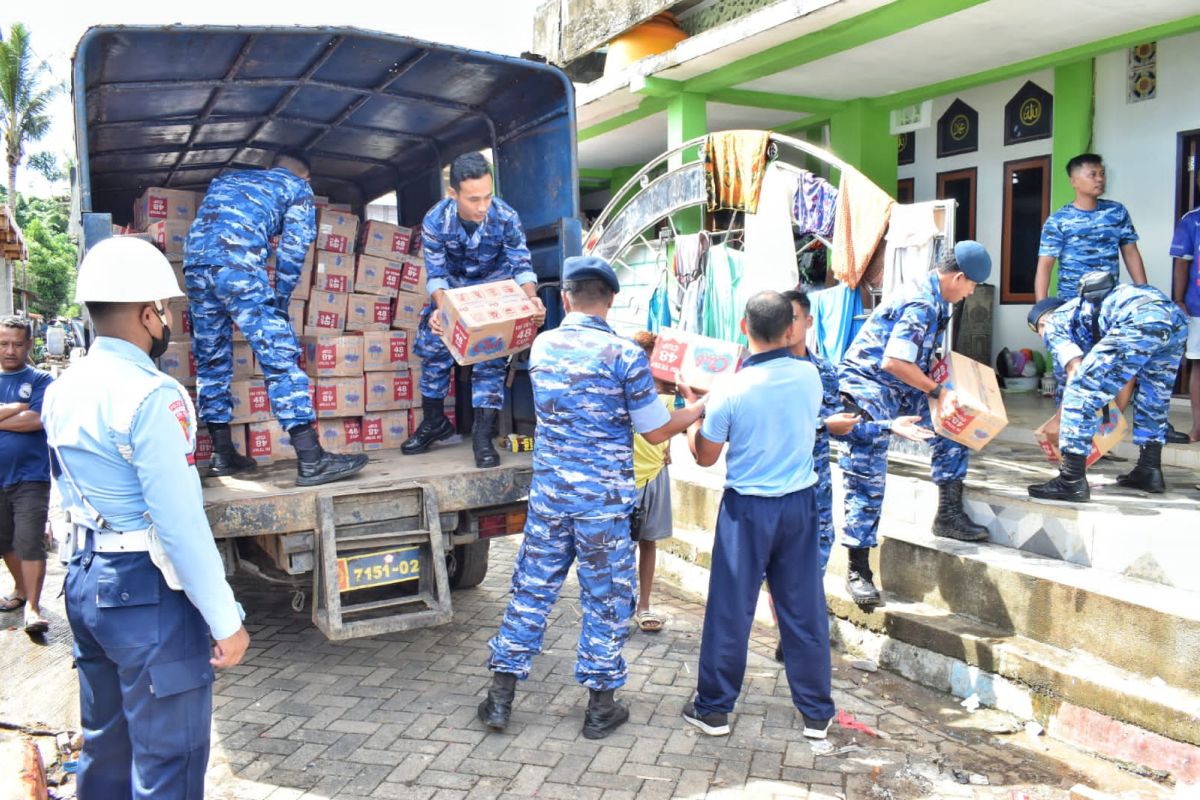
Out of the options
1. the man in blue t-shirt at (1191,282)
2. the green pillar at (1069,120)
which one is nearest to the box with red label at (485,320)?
the man in blue t-shirt at (1191,282)

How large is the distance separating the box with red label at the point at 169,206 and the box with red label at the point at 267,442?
1186 mm

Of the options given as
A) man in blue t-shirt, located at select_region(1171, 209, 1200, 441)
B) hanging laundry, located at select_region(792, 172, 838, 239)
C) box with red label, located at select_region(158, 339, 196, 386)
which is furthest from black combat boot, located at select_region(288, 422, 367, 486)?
man in blue t-shirt, located at select_region(1171, 209, 1200, 441)

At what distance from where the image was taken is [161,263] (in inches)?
94.8

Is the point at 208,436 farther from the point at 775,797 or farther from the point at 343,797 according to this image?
the point at 775,797

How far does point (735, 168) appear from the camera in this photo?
7219mm

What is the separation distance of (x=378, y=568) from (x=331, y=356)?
1394 millimetres

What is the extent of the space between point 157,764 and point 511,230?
3.01 metres

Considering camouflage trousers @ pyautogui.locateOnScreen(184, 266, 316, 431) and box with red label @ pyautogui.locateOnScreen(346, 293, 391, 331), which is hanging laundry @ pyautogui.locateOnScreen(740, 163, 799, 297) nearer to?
box with red label @ pyautogui.locateOnScreen(346, 293, 391, 331)

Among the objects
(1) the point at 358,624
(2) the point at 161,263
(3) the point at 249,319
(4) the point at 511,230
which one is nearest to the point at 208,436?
(3) the point at 249,319

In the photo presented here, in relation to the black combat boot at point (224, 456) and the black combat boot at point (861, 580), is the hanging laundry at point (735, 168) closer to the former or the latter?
the black combat boot at point (861, 580)

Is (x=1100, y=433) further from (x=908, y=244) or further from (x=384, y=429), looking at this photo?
(x=384, y=429)

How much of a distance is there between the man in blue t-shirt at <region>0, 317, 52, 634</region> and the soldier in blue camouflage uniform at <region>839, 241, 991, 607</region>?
4340mm

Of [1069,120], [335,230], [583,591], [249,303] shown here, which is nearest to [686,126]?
[1069,120]

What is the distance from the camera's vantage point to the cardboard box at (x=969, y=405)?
4180 mm
